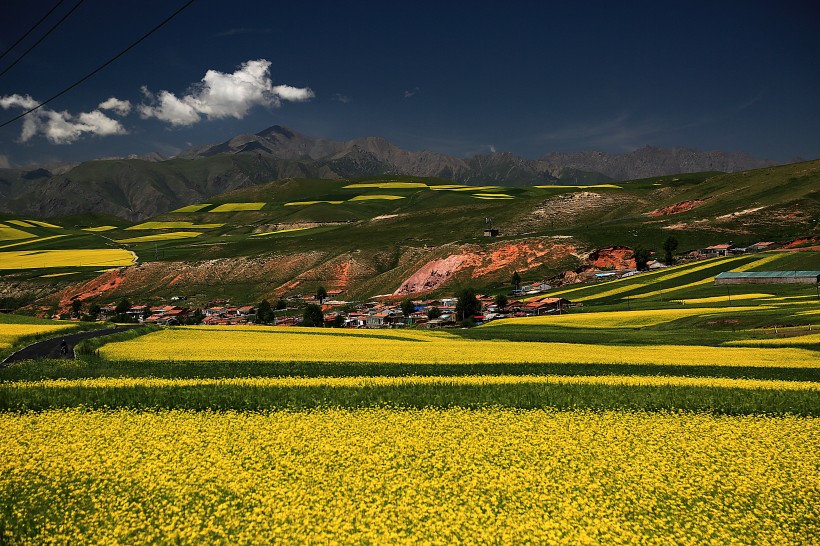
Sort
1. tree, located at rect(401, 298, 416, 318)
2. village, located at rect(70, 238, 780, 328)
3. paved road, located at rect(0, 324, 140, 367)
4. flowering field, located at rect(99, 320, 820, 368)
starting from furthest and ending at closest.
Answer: tree, located at rect(401, 298, 416, 318), village, located at rect(70, 238, 780, 328), paved road, located at rect(0, 324, 140, 367), flowering field, located at rect(99, 320, 820, 368)

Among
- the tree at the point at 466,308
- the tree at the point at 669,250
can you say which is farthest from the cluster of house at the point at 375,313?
the tree at the point at 669,250

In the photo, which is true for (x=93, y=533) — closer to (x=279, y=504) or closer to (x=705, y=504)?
(x=279, y=504)

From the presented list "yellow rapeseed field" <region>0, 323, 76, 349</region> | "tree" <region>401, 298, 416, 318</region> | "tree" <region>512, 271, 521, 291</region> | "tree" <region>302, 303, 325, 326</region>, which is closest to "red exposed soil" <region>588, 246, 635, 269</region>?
"tree" <region>512, 271, 521, 291</region>

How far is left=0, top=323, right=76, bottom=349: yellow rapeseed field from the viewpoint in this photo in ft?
162

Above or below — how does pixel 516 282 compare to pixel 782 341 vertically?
above

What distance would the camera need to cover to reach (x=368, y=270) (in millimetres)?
166000

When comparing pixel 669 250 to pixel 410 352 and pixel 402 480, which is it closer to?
pixel 410 352

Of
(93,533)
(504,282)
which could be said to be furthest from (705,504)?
(504,282)

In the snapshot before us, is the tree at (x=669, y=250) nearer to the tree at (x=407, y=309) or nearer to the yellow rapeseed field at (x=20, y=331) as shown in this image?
the tree at (x=407, y=309)

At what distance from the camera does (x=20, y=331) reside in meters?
55.3

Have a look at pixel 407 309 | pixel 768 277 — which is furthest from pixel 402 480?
pixel 407 309

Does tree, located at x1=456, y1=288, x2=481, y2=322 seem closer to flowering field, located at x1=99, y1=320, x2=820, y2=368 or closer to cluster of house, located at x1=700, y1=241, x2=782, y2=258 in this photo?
flowering field, located at x1=99, y1=320, x2=820, y2=368

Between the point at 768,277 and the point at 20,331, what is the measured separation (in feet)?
347

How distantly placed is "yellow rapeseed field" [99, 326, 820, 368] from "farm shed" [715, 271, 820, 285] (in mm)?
48402
